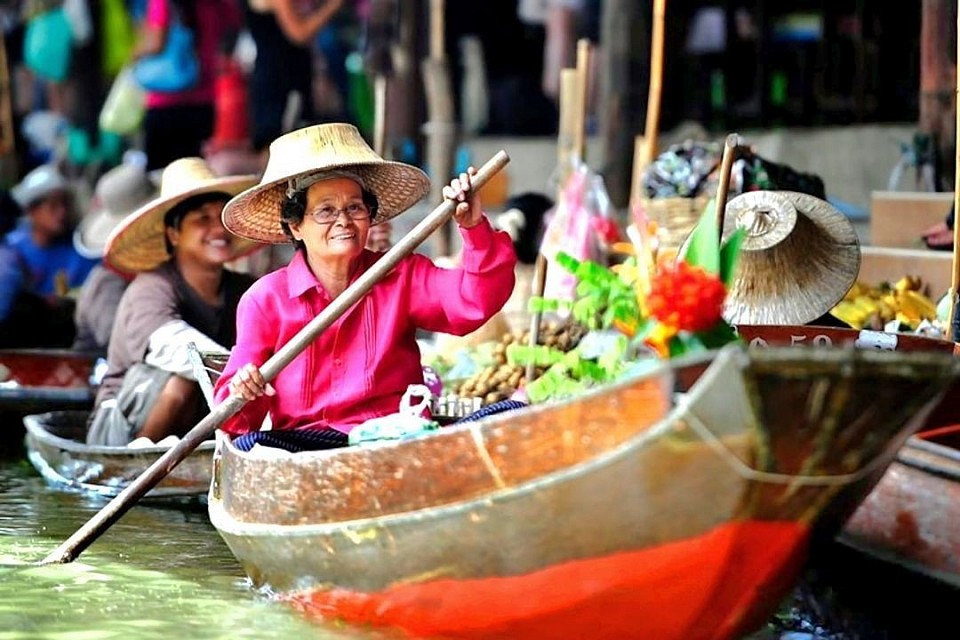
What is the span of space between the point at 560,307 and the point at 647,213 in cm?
300

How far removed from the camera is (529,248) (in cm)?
821

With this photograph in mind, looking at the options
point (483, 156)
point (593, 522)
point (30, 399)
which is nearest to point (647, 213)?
point (30, 399)

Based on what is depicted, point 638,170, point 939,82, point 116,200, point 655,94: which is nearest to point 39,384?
point 116,200

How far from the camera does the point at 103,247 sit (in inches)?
359

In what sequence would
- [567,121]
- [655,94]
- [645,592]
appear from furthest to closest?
1. [567,121]
2. [655,94]
3. [645,592]

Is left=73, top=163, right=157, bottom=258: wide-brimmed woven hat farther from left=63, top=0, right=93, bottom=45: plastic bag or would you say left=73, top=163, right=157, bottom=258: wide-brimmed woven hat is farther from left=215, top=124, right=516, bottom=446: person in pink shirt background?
left=215, top=124, right=516, bottom=446: person in pink shirt background

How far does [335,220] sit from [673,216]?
2.39 meters

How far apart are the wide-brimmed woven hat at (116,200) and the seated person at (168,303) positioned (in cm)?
240

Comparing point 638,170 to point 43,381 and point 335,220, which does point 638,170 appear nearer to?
point 43,381

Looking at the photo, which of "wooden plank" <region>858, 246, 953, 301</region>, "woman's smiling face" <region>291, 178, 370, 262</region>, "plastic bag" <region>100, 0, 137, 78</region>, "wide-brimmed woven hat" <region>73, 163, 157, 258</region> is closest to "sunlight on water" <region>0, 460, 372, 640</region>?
"woman's smiling face" <region>291, 178, 370, 262</region>

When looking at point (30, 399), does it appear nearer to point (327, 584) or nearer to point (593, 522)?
point (327, 584)

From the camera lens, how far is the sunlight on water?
4.64 metres

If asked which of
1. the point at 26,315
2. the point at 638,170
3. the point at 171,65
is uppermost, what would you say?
the point at 171,65

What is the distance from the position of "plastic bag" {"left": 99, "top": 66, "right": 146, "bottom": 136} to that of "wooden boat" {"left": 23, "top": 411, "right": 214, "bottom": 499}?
419cm
